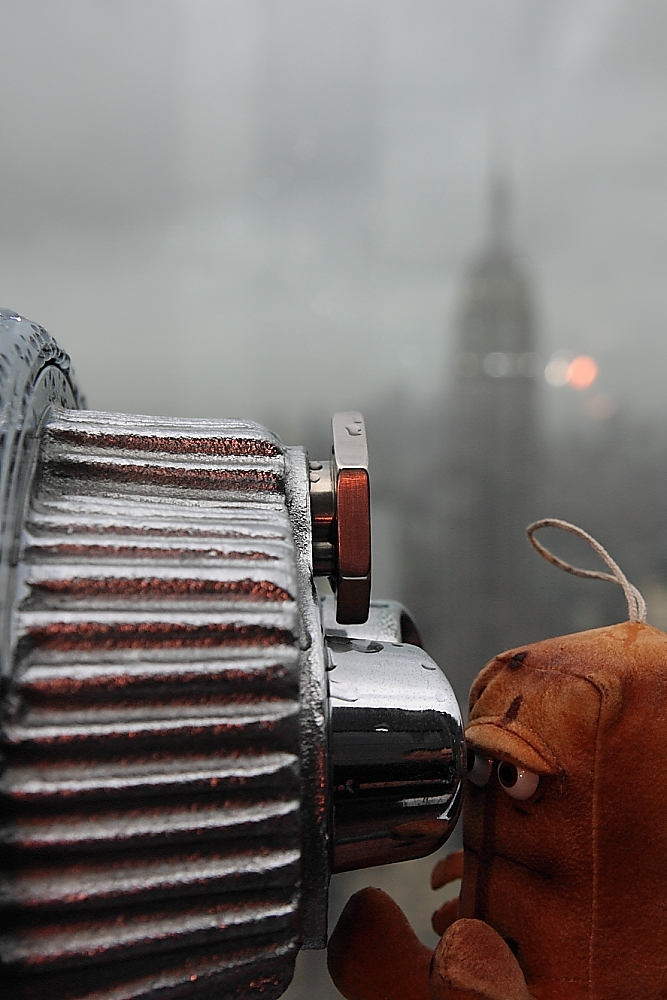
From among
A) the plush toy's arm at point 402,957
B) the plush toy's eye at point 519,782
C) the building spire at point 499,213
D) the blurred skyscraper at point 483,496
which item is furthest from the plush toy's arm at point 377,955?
the building spire at point 499,213

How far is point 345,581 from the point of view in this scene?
357 millimetres

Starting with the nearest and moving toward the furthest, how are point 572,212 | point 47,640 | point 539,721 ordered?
point 47,640, point 539,721, point 572,212

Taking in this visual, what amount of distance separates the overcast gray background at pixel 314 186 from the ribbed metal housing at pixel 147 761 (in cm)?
41

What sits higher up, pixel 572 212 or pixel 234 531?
pixel 572 212

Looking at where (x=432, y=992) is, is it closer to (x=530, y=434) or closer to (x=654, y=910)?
(x=654, y=910)

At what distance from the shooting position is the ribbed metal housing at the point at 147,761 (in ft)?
0.85

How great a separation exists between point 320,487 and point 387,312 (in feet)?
1.27

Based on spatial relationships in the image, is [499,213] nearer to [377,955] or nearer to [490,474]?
[490,474]

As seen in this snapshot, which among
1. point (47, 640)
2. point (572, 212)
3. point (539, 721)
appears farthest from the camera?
point (572, 212)

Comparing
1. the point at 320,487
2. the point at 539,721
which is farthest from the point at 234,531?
the point at 539,721

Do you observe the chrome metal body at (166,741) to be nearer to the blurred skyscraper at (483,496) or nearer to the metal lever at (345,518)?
the metal lever at (345,518)

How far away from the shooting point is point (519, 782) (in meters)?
0.36

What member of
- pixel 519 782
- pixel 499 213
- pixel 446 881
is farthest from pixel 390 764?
pixel 499 213

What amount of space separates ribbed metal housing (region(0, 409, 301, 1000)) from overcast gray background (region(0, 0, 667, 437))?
1.34 feet
